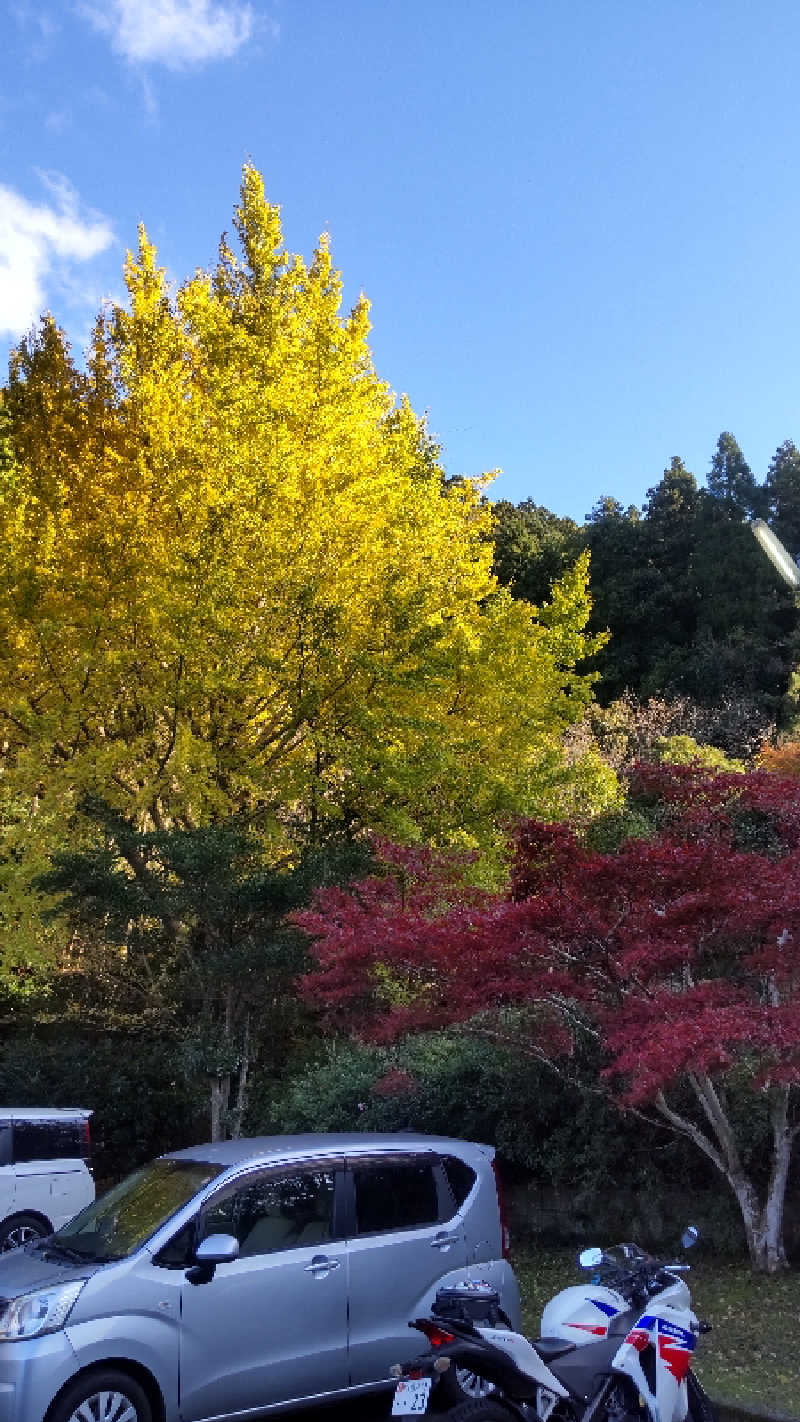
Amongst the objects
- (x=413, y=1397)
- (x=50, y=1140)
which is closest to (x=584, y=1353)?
(x=413, y=1397)

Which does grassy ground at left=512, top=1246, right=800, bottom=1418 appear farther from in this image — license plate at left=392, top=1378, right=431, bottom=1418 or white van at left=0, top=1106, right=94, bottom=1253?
white van at left=0, top=1106, right=94, bottom=1253

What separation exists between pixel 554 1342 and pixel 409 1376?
0.74m

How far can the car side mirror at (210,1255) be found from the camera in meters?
4.64

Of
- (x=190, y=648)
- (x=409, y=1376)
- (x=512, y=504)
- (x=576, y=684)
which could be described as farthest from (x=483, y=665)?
(x=512, y=504)

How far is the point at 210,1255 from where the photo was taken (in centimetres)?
464

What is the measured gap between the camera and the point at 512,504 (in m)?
38.8

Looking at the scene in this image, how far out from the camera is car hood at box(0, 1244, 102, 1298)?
4598mm

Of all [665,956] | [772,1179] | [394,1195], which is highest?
[665,956]

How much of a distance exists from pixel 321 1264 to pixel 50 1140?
575cm

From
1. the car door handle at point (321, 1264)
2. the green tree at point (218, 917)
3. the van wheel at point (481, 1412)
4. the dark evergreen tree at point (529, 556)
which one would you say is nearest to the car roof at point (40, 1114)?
the green tree at point (218, 917)

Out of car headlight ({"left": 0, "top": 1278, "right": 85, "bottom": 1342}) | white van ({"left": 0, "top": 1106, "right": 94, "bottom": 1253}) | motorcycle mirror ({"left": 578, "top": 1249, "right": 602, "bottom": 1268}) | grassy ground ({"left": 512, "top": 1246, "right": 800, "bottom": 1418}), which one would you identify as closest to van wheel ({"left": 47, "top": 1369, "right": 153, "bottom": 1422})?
car headlight ({"left": 0, "top": 1278, "right": 85, "bottom": 1342})

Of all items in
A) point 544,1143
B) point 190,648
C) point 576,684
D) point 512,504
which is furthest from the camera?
point 512,504

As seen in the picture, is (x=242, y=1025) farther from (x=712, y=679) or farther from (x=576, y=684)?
(x=712, y=679)

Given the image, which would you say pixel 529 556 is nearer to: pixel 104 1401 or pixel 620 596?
pixel 620 596
